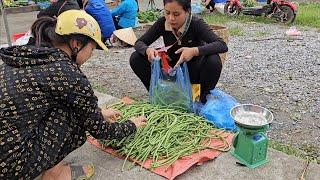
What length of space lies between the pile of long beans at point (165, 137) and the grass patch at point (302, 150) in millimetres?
421

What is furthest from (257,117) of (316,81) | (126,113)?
→ (316,81)

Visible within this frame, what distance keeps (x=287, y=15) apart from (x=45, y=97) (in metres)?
7.18

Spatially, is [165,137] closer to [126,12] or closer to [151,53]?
[151,53]

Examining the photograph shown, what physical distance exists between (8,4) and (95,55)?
527cm

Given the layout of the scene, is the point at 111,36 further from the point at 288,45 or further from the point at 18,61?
the point at 18,61

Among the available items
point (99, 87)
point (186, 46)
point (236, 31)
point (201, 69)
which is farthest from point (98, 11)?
point (201, 69)

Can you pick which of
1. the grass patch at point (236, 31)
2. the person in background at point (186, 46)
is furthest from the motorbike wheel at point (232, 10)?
the person in background at point (186, 46)

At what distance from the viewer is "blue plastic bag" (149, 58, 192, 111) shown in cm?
305

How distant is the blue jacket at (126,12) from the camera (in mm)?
6754

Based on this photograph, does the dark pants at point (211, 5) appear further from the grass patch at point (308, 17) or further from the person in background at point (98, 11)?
the person in background at point (98, 11)

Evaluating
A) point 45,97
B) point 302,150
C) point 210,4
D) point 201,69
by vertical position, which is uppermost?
point 45,97

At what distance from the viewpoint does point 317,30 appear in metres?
7.28

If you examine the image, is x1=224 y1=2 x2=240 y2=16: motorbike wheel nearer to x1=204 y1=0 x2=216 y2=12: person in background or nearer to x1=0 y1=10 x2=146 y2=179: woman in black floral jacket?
x1=204 y1=0 x2=216 y2=12: person in background

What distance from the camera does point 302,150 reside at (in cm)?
281
